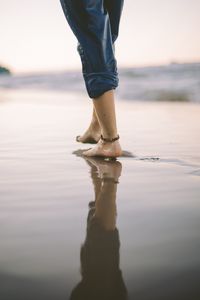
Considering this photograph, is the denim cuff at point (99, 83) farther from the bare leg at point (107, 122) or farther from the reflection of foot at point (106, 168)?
the reflection of foot at point (106, 168)

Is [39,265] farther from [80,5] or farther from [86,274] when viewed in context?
[80,5]

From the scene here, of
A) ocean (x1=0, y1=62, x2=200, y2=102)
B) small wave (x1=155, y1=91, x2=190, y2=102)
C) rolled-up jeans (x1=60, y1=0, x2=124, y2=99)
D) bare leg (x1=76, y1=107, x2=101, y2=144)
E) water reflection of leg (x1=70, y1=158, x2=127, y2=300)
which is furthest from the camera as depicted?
ocean (x1=0, y1=62, x2=200, y2=102)

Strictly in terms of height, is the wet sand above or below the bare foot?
below

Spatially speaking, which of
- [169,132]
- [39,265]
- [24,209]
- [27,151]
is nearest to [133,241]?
[39,265]

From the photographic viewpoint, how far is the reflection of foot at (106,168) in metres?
1.38

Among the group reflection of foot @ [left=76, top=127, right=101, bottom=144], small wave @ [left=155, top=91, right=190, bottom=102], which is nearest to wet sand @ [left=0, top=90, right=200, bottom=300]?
reflection of foot @ [left=76, top=127, right=101, bottom=144]

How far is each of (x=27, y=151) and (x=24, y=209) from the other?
98cm

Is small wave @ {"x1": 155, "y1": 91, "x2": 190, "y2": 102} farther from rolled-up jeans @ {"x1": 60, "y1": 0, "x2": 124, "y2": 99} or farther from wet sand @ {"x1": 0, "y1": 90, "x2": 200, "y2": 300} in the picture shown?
wet sand @ {"x1": 0, "y1": 90, "x2": 200, "y2": 300}

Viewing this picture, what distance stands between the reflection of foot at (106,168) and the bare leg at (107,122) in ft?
0.22

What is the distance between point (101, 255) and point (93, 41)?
1.29 m

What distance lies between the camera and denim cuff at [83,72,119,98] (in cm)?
179

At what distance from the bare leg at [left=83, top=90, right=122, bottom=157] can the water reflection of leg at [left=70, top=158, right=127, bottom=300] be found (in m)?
0.68

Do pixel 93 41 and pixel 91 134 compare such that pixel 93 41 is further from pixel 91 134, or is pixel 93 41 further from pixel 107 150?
pixel 91 134

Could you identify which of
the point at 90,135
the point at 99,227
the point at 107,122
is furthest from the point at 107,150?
the point at 99,227
